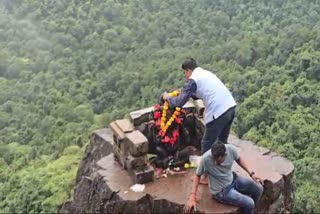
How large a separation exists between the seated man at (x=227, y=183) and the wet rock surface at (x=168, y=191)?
24 centimetres

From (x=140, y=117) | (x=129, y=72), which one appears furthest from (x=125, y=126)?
(x=129, y=72)

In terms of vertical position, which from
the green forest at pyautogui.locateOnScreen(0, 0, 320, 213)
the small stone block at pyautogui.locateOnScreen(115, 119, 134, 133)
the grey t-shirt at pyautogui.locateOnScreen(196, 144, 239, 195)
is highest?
the small stone block at pyautogui.locateOnScreen(115, 119, 134, 133)

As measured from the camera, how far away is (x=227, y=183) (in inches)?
360

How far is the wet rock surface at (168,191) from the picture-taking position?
9859mm

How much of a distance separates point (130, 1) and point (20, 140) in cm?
2292

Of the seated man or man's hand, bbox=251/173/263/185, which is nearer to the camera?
the seated man

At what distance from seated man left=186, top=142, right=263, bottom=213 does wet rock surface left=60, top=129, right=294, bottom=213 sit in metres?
0.24

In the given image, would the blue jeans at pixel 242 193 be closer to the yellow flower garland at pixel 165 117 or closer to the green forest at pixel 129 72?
A: the yellow flower garland at pixel 165 117

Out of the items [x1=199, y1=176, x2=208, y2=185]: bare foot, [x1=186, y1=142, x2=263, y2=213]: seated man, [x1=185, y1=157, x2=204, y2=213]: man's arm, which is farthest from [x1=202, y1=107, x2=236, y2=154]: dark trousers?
[x1=185, y1=157, x2=204, y2=213]: man's arm

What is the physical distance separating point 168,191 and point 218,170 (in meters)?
1.39

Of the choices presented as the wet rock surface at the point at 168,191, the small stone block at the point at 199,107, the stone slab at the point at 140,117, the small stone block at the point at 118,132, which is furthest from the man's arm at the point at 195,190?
the stone slab at the point at 140,117

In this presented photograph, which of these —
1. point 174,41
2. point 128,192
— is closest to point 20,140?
point 174,41

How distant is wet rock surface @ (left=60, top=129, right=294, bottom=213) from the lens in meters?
9.86

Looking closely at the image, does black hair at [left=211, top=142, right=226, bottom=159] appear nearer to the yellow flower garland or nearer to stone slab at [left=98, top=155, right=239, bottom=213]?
stone slab at [left=98, top=155, right=239, bottom=213]
